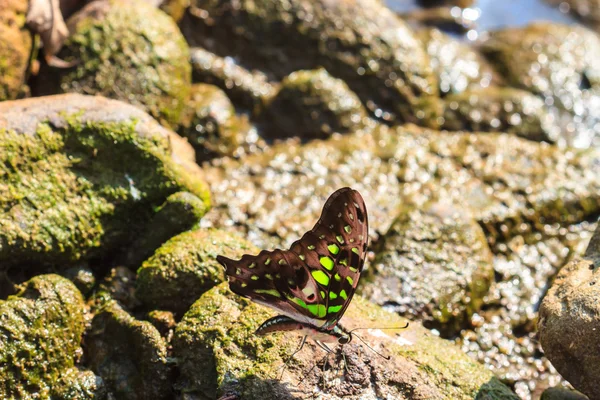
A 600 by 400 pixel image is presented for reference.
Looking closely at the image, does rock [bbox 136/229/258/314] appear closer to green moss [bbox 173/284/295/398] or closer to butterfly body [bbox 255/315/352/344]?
green moss [bbox 173/284/295/398]

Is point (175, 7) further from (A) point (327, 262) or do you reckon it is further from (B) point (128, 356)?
(A) point (327, 262)

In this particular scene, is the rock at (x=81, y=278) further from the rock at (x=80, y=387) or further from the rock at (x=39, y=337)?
the rock at (x=80, y=387)

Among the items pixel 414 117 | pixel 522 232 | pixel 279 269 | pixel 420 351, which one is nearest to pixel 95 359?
pixel 279 269

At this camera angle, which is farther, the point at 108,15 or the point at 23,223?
the point at 108,15

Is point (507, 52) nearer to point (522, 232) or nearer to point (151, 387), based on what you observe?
point (522, 232)

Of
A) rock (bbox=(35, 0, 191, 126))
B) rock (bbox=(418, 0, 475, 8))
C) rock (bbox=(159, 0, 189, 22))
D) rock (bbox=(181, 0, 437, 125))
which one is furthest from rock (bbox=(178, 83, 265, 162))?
rock (bbox=(418, 0, 475, 8))

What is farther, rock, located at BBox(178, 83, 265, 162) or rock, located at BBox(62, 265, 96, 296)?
rock, located at BBox(178, 83, 265, 162)
